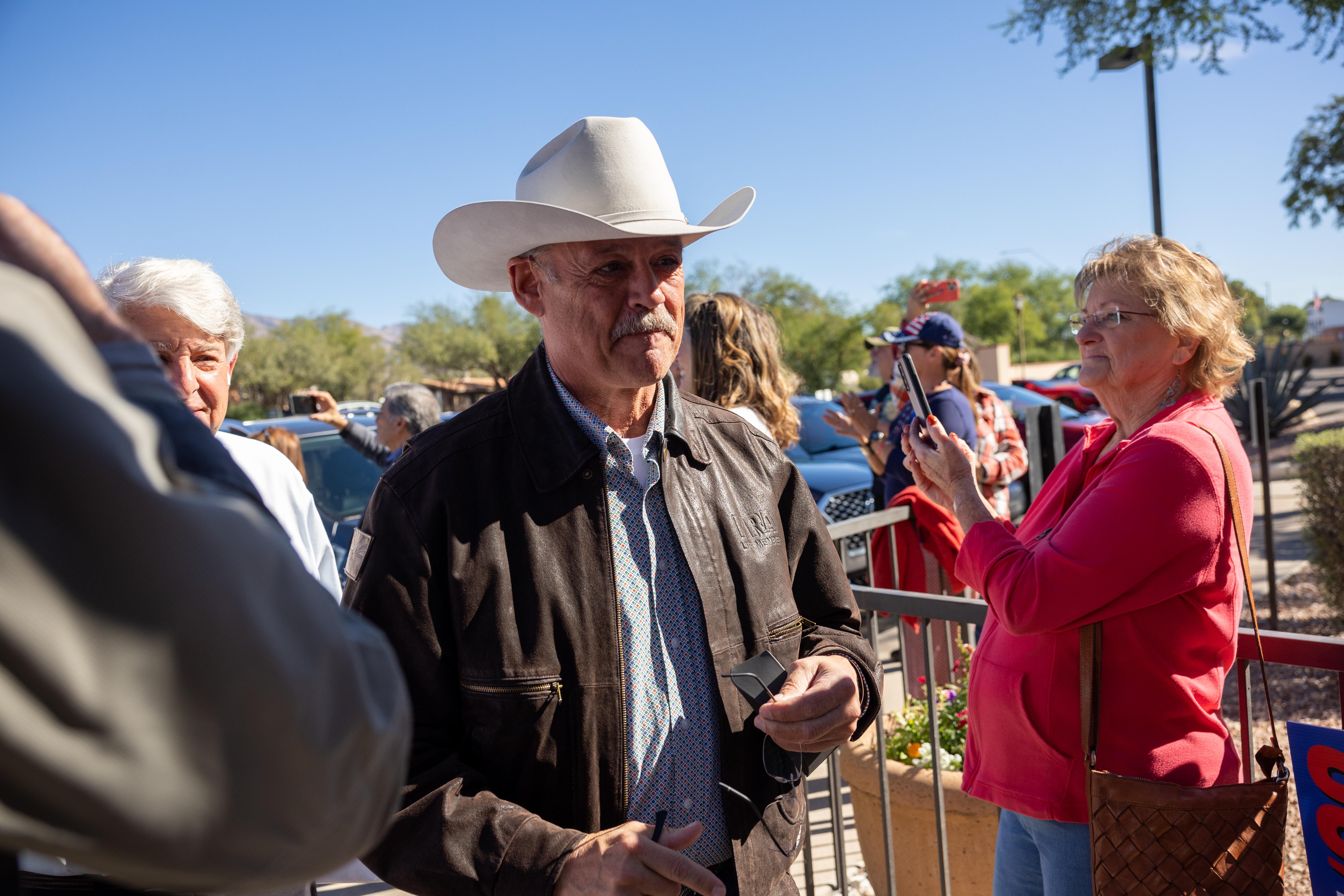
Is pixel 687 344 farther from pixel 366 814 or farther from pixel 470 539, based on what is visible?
pixel 366 814

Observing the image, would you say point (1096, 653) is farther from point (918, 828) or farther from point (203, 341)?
point (203, 341)

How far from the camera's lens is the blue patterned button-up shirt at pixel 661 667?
5.92 feet

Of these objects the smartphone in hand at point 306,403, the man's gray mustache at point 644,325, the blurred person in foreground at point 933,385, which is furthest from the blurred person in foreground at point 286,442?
the man's gray mustache at point 644,325

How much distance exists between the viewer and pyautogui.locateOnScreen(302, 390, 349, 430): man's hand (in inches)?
235

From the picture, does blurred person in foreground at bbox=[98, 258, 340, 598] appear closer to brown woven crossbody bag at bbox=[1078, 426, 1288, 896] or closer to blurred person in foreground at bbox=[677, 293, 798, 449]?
blurred person in foreground at bbox=[677, 293, 798, 449]

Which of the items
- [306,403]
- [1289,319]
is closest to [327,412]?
[306,403]

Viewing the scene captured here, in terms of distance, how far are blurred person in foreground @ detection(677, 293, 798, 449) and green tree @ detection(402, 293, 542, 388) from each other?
6026 cm

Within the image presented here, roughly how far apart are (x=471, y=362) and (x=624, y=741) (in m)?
66.0

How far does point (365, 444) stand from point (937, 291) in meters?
5.09

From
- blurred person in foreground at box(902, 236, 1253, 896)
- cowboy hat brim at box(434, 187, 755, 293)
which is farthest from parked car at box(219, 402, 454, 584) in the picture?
blurred person in foreground at box(902, 236, 1253, 896)

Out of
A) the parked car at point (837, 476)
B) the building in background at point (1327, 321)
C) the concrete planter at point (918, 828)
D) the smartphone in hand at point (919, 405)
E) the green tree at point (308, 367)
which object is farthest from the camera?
the building in background at point (1327, 321)

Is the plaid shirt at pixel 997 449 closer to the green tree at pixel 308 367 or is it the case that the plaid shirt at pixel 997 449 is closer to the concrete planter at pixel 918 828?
the concrete planter at pixel 918 828

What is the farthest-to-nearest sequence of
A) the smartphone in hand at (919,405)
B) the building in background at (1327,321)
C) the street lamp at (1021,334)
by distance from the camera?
the building in background at (1327,321) → the street lamp at (1021,334) → the smartphone in hand at (919,405)

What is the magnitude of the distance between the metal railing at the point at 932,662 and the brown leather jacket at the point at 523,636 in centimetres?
45
